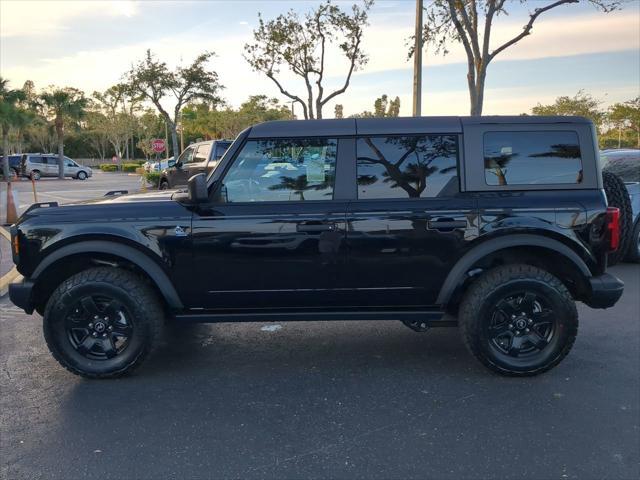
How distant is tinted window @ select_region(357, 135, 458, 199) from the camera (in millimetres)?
3998

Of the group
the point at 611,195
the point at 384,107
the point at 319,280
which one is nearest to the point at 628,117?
the point at 384,107

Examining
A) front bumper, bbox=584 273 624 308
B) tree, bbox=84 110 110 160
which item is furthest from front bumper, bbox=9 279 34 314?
tree, bbox=84 110 110 160

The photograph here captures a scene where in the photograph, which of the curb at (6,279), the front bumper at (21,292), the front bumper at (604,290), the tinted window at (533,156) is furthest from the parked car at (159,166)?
the front bumper at (604,290)

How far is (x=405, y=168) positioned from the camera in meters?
4.01

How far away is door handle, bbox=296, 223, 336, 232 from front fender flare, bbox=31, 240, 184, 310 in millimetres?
1047

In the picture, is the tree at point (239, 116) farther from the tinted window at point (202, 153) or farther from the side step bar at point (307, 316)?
the side step bar at point (307, 316)

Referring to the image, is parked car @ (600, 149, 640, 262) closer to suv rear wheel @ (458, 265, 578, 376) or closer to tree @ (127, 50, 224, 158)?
suv rear wheel @ (458, 265, 578, 376)

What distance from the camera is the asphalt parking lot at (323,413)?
2.97 meters

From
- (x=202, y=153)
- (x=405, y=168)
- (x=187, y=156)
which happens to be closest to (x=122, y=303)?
(x=405, y=168)

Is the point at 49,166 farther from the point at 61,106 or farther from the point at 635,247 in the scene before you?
the point at 635,247

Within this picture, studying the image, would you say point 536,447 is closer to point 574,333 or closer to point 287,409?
point 574,333

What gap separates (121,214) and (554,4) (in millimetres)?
14610

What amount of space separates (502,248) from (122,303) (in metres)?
2.78

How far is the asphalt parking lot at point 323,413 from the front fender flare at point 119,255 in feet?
2.49
